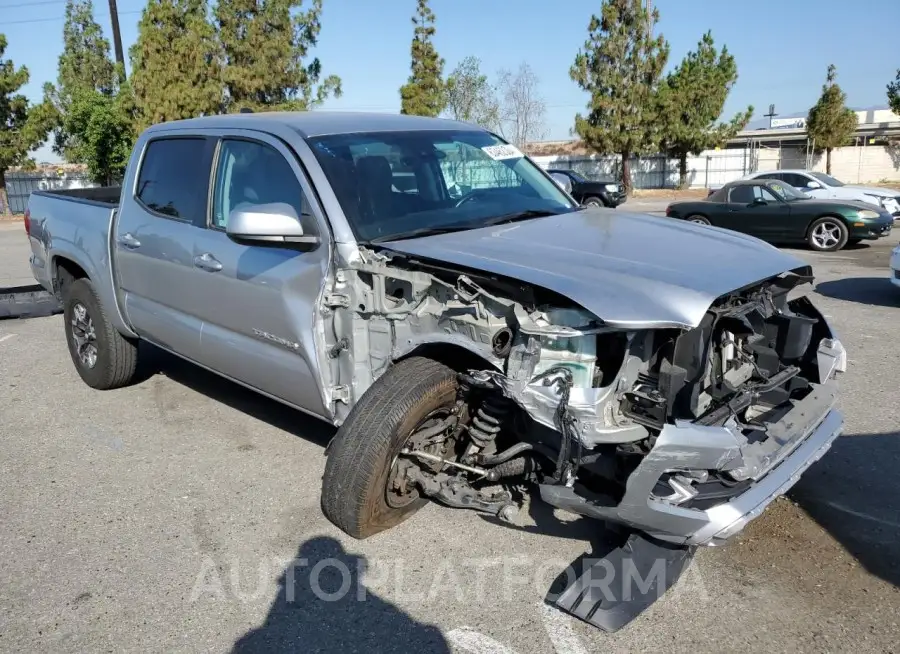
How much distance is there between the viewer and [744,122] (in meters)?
33.2

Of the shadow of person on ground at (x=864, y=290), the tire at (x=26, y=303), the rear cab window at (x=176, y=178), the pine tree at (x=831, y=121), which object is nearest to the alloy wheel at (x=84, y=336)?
the rear cab window at (x=176, y=178)

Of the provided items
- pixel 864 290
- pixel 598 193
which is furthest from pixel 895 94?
pixel 864 290

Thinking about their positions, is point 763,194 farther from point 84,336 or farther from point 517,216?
point 84,336

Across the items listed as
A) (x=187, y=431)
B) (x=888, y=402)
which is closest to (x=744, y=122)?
(x=888, y=402)

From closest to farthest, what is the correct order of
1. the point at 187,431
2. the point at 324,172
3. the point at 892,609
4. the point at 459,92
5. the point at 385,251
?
the point at 892,609 < the point at 385,251 < the point at 324,172 < the point at 187,431 < the point at 459,92

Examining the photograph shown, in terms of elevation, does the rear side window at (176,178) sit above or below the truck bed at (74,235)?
above

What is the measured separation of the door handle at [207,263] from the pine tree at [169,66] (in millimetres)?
22822

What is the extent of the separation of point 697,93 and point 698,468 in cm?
3239

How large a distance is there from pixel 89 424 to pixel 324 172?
106 inches

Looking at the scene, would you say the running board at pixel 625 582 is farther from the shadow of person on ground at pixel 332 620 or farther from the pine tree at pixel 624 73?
the pine tree at pixel 624 73

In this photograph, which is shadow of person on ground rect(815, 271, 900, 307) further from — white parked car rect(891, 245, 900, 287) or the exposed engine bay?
the exposed engine bay

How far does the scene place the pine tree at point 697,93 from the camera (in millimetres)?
31797

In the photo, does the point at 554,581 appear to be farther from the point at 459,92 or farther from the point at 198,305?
the point at 459,92

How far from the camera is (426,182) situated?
409 cm
